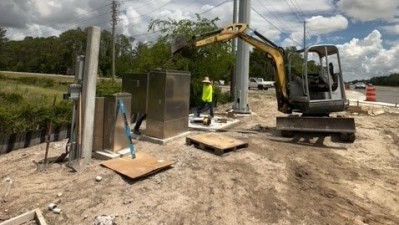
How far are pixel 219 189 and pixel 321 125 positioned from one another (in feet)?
18.7

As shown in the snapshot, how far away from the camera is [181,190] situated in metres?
6.65

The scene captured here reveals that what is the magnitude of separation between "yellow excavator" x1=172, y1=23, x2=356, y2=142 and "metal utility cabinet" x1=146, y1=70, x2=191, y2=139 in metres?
2.55

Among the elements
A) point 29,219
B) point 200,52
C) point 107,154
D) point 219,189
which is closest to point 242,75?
point 200,52

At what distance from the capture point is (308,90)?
1158cm

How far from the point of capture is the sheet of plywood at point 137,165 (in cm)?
698

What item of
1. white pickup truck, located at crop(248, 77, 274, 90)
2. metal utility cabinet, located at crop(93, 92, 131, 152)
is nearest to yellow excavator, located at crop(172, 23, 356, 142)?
metal utility cabinet, located at crop(93, 92, 131, 152)

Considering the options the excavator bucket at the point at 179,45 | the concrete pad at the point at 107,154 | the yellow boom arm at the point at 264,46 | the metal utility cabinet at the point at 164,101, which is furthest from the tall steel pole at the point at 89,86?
the yellow boom arm at the point at 264,46

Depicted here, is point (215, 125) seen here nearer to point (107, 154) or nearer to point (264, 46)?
point (264, 46)

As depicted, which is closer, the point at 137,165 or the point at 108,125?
the point at 137,165

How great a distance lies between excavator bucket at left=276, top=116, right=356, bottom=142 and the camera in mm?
11219

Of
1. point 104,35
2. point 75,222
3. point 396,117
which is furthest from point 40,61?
point 75,222

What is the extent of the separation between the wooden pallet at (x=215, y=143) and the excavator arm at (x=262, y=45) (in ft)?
11.4

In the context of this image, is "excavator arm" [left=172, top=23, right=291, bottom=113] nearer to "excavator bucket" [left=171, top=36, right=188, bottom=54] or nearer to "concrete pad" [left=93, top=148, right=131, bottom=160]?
"excavator bucket" [left=171, top=36, right=188, bottom=54]

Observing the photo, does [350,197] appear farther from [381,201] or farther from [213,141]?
[213,141]
